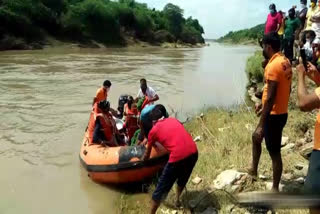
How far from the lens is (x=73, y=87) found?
17.1 m

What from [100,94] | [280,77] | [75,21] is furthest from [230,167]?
[75,21]

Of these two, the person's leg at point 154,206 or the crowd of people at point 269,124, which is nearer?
the crowd of people at point 269,124

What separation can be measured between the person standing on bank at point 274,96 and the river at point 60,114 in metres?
2.64

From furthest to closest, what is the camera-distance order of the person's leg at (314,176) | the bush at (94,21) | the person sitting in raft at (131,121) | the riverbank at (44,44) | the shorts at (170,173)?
the bush at (94,21) < the riverbank at (44,44) < the person sitting in raft at (131,121) < the shorts at (170,173) < the person's leg at (314,176)

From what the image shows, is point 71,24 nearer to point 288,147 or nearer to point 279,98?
point 288,147

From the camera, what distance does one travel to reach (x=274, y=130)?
14.5 feet

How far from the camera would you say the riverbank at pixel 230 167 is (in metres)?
4.96

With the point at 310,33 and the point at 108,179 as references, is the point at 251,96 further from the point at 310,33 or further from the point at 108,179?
the point at 108,179

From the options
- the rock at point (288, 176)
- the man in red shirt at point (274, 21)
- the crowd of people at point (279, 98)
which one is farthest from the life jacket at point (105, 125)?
the man in red shirt at point (274, 21)

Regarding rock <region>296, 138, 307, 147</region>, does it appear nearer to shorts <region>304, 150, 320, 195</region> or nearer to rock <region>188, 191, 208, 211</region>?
rock <region>188, 191, 208, 211</region>

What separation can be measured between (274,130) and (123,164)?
257cm

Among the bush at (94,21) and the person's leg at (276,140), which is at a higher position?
the bush at (94,21)

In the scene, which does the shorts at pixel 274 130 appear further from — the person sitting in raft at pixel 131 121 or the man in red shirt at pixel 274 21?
the man in red shirt at pixel 274 21

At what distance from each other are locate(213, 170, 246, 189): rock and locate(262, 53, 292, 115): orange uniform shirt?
1.16m
